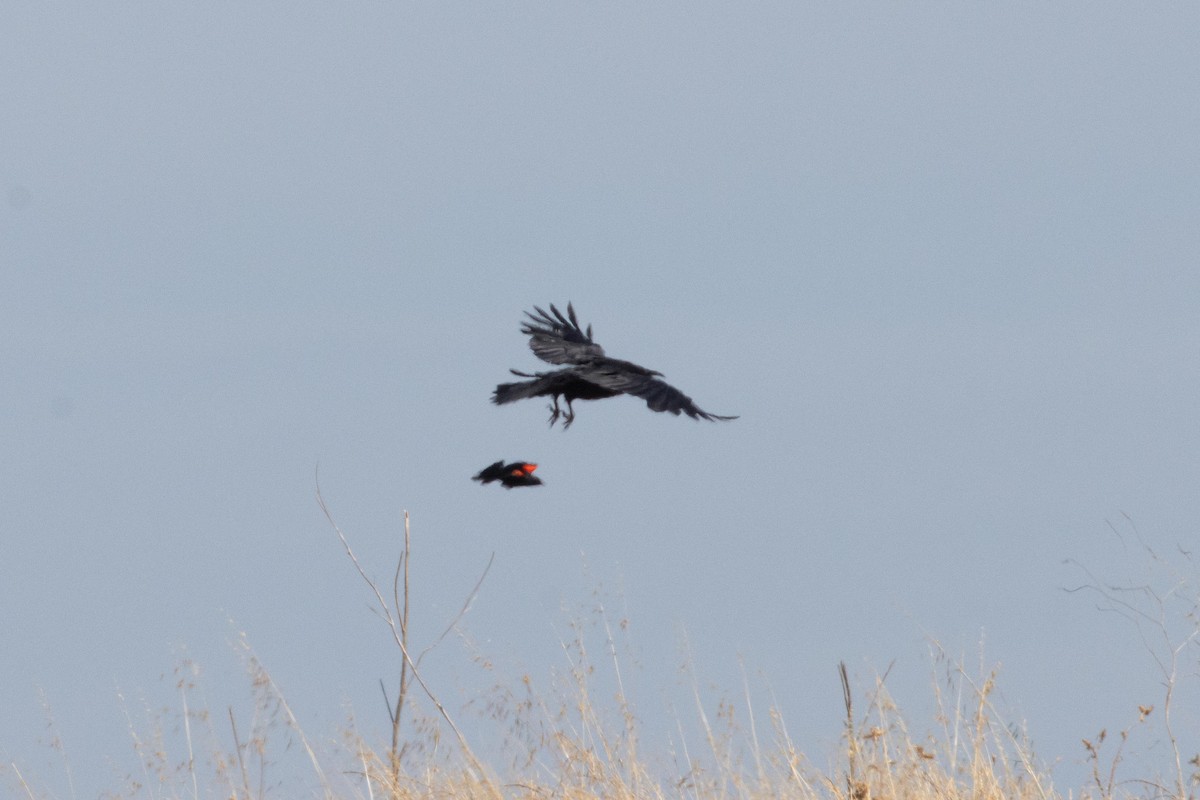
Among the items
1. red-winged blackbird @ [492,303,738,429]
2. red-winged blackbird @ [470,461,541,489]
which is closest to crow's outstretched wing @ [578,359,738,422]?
red-winged blackbird @ [492,303,738,429]

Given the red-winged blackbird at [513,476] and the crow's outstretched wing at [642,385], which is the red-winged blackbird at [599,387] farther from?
the red-winged blackbird at [513,476]

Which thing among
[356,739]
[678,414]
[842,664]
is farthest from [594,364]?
[842,664]

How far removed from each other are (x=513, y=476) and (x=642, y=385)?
45.9 inches

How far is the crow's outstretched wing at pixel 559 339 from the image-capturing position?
7.36 metres

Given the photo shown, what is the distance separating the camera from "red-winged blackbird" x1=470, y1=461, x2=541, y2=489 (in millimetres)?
5430

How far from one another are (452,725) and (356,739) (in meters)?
0.73

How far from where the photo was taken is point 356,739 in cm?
531

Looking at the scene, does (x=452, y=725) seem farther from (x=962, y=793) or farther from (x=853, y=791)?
(x=962, y=793)

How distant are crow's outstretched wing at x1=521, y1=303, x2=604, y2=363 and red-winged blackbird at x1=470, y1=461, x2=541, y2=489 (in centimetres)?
160

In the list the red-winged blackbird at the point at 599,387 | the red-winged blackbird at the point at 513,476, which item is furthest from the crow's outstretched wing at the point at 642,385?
the red-winged blackbird at the point at 513,476

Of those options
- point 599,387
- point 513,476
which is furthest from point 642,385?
point 513,476

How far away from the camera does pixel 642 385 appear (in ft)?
21.0

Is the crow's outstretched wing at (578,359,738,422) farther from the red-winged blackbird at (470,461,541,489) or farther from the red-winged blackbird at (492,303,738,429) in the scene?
the red-winged blackbird at (470,461,541,489)

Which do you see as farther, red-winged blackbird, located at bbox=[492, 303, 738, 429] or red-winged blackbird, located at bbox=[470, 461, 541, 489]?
red-winged blackbird, located at bbox=[492, 303, 738, 429]
